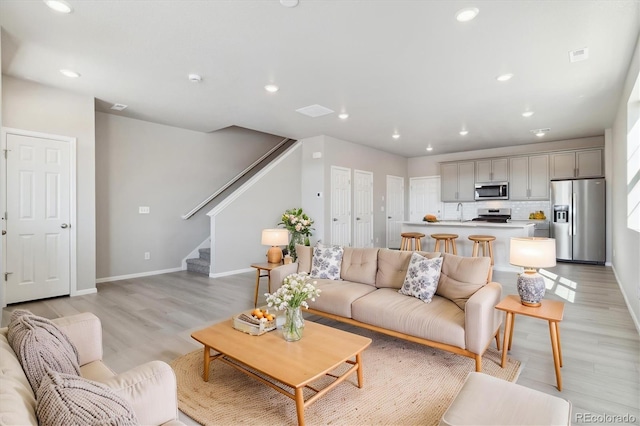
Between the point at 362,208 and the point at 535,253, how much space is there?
17.8 ft

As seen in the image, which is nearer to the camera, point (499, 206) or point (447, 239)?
point (447, 239)

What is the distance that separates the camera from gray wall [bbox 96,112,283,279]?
5445 millimetres

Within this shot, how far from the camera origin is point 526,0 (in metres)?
2.39

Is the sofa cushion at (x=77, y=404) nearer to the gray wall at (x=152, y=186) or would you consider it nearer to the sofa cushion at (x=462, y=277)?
the sofa cushion at (x=462, y=277)

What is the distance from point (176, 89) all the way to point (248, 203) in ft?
8.65

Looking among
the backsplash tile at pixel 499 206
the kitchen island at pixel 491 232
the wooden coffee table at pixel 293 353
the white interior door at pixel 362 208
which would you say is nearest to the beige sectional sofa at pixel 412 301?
the wooden coffee table at pixel 293 353

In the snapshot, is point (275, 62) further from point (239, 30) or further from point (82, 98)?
point (82, 98)

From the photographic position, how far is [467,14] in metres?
2.54

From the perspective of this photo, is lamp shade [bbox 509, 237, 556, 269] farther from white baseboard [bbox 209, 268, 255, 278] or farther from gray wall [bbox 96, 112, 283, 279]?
gray wall [bbox 96, 112, 283, 279]

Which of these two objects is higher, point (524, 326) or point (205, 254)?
point (205, 254)

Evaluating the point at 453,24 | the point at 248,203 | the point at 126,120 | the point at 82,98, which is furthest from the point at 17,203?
the point at 453,24

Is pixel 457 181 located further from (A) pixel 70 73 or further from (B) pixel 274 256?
(A) pixel 70 73

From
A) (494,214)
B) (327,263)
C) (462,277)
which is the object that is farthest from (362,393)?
(494,214)
